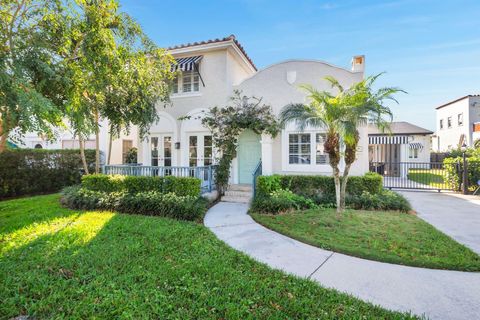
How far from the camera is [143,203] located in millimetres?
10133

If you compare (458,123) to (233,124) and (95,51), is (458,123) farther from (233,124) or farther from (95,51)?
(95,51)

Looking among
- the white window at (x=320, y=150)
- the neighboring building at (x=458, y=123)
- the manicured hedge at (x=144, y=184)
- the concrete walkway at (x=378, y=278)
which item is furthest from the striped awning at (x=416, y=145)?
the manicured hedge at (x=144, y=184)

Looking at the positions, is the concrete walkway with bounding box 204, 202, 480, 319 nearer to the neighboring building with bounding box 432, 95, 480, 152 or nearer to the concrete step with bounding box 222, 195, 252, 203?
the concrete step with bounding box 222, 195, 252, 203

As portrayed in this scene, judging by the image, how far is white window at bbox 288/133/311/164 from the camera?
534 inches

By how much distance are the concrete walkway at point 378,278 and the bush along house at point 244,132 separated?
256 inches

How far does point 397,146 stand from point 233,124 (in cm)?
2058

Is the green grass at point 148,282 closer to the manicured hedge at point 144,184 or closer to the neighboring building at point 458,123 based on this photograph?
the manicured hedge at point 144,184

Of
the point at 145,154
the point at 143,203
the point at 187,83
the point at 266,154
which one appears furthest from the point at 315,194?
the point at 145,154

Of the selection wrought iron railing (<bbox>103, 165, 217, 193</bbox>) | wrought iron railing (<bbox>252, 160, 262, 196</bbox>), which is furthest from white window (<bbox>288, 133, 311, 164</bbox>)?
wrought iron railing (<bbox>103, 165, 217, 193</bbox>)

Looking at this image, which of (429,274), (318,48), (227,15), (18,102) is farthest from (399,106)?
(18,102)

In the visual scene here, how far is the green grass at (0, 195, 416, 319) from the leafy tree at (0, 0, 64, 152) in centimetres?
316

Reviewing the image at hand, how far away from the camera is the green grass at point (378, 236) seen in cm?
564

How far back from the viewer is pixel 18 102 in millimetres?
5422

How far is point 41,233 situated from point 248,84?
11776 mm
